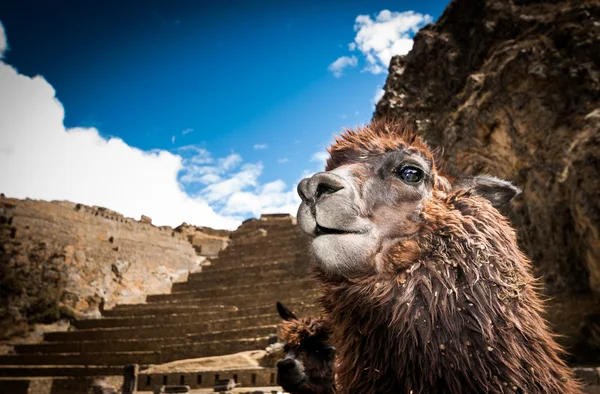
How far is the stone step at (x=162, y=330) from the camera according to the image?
58.1ft

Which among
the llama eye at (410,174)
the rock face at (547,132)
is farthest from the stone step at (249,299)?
the llama eye at (410,174)

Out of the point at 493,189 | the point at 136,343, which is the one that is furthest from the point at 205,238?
the point at 493,189

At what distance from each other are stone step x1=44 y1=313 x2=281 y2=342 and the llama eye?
1618 cm

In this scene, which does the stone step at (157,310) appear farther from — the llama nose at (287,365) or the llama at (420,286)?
the llama at (420,286)

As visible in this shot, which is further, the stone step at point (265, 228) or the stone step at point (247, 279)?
the stone step at point (265, 228)

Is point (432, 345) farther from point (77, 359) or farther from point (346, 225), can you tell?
point (77, 359)

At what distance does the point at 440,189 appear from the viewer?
1.54 metres

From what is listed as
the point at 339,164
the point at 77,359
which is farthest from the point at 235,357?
the point at 339,164

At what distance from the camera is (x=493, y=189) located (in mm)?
1627

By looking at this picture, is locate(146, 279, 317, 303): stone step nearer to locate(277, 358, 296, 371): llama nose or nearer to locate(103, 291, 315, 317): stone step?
locate(103, 291, 315, 317): stone step

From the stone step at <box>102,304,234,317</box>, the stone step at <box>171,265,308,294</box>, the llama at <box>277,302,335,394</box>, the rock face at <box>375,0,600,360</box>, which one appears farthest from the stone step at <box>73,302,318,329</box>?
the llama at <box>277,302,335,394</box>

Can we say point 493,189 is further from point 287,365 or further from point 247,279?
point 247,279

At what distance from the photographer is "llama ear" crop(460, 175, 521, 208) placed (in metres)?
1.61

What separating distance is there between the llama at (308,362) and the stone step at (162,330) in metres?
14.6
